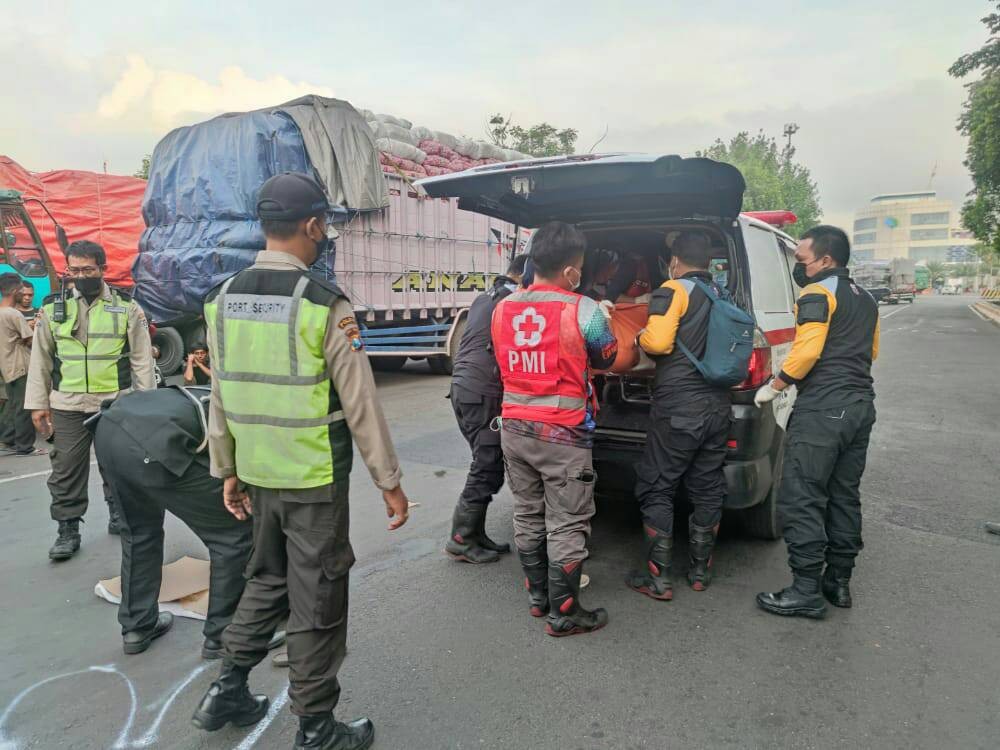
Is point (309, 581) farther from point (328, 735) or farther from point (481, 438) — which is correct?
point (481, 438)

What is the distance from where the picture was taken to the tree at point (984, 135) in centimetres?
1889

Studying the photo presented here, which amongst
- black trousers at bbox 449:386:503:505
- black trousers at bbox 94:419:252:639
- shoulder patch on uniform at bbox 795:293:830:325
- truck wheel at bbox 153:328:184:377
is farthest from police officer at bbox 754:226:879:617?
truck wheel at bbox 153:328:184:377

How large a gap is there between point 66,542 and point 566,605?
3019 mm

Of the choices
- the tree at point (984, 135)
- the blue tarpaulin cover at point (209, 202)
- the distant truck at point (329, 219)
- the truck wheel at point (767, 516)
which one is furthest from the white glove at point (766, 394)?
the tree at point (984, 135)

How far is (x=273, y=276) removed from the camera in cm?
215

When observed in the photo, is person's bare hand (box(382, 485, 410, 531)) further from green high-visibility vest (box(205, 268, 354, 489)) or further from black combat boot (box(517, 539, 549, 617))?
black combat boot (box(517, 539, 549, 617))

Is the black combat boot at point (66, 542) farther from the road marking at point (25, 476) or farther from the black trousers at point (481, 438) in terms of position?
the black trousers at point (481, 438)

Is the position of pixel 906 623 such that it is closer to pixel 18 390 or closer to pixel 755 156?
pixel 18 390

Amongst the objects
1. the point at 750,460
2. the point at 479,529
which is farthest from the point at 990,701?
the point at 479,529

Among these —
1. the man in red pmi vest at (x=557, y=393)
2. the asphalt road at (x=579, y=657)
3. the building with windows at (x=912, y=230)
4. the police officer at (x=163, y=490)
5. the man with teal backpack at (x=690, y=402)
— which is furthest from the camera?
the building with windows at (x=912, y=230)

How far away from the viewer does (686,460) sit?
333 cm

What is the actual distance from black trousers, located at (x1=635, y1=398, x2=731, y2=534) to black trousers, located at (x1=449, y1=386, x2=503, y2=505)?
0.80 metres

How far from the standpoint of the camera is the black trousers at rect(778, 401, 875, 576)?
3.19 metres

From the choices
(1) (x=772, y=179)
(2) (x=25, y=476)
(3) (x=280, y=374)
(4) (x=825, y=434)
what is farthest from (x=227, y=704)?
(1) (x=772, y=179)
